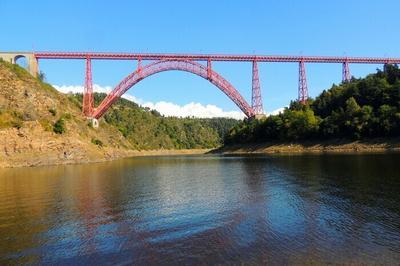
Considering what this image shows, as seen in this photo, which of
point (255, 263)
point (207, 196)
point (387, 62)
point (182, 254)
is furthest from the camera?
point (387, 62)

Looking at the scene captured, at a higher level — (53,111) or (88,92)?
(88,92)

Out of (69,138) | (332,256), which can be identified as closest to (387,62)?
(69,138)

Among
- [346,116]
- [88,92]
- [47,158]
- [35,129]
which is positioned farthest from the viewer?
[88,92]

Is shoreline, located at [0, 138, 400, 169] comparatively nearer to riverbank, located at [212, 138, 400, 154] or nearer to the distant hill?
riverbank, located at [212, 138, 400, 154]

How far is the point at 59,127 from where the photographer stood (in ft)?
244

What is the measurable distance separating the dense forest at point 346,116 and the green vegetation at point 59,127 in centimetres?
4625

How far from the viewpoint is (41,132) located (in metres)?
69.6

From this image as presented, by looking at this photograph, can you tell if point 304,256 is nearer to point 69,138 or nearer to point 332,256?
point 332,256

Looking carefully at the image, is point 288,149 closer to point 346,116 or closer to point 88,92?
point 346,116

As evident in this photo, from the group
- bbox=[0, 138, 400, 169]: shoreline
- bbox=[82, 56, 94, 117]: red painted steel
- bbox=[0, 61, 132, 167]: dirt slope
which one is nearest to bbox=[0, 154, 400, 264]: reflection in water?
bbox=[0, 138, 400, 169]: shoreline

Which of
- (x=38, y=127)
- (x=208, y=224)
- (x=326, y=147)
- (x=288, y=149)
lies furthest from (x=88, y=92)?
(x=208, y=224)

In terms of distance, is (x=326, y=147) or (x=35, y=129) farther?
(x=326, y=147)

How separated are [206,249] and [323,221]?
5802mm

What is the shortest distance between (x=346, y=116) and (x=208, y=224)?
7569 centimetres
